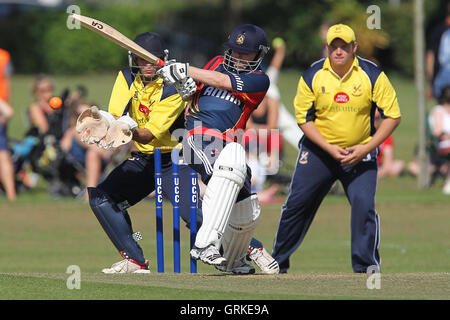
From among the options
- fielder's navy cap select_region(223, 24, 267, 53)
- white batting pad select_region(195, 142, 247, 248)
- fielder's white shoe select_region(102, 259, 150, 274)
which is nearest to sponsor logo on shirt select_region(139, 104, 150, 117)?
fielder's navy cap select_region(223, 24, 267, 53)

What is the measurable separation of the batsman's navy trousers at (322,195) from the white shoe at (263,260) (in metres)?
0.75

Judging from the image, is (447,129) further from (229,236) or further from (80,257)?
(229,236)

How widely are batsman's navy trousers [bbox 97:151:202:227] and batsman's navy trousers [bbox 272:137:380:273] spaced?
1.11m

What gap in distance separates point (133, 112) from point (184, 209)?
3.06 feet

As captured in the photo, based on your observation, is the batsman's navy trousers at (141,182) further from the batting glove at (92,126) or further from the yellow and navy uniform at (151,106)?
the batting glove at (92,126)

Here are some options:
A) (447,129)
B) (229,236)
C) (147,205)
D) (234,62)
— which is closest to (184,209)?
(229,236)

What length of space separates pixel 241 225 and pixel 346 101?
1.78 m

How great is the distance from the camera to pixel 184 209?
866 centimetres

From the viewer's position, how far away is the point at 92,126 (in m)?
8.04

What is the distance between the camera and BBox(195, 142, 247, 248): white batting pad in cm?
774

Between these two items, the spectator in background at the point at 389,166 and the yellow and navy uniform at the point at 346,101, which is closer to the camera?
the yellow and navy uniform at the point at 346,101

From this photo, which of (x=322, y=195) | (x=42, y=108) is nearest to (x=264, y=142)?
(x=42, y=108)

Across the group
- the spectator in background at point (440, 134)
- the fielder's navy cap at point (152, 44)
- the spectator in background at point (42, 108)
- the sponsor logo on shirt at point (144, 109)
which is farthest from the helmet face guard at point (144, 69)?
the spectator in background at point (440, 134)

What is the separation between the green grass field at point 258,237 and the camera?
22.5 ft
